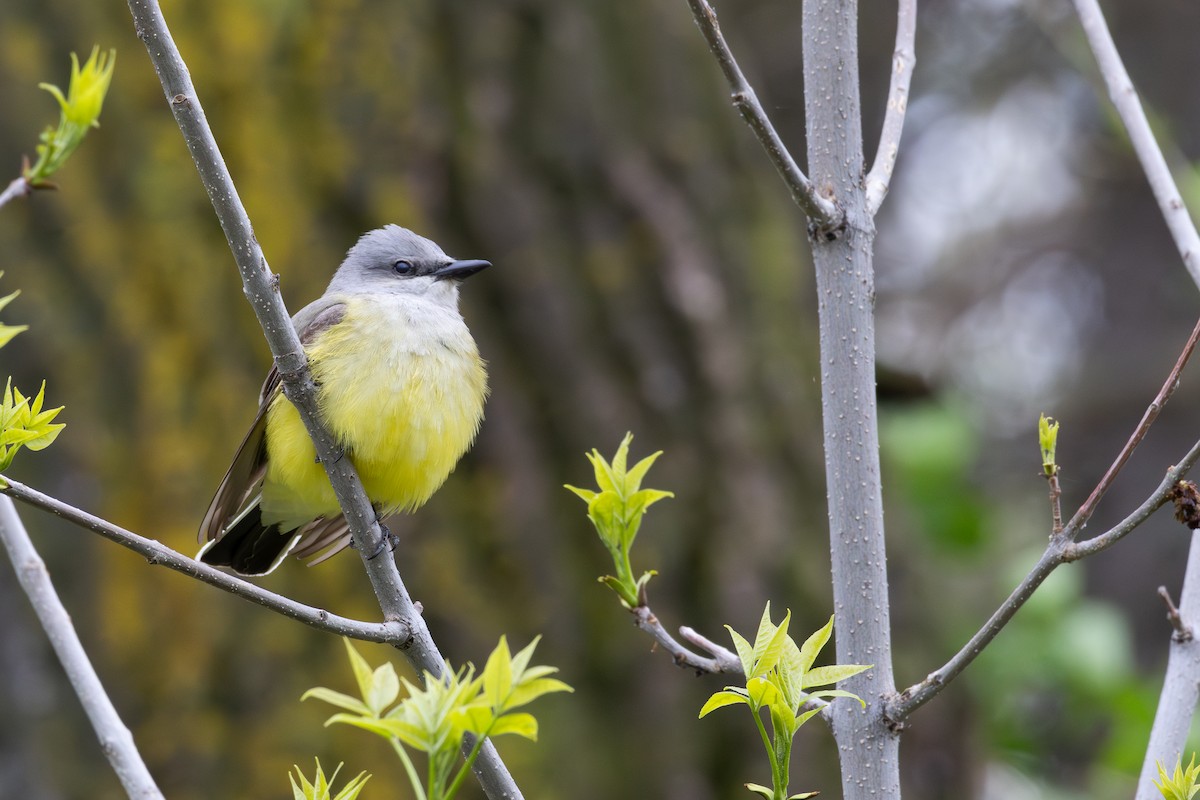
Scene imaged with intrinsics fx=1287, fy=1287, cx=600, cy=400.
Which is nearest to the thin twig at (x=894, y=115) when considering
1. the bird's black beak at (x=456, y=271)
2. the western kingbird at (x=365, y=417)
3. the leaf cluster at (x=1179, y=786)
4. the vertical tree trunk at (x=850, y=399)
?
the vertical tree trunk at (x=850, y=399)

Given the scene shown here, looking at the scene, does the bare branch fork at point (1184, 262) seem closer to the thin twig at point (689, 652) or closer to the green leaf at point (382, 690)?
the thin twig at point (689, 652)

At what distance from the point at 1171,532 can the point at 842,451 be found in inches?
349

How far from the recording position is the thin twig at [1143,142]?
286 centimetres

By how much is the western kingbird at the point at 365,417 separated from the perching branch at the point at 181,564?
3.52 feet

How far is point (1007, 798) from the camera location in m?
7.62

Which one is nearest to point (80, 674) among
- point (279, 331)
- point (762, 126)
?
point (279, 331)

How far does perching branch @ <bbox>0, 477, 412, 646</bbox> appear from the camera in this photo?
2041 mm

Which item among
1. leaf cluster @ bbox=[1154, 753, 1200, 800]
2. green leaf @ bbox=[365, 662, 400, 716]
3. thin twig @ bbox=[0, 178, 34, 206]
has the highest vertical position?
thin twig @ bbox=[0, 178, 34, 206]

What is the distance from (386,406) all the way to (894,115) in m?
1.56

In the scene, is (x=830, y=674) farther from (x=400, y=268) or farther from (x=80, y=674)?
(x=400, y=268)

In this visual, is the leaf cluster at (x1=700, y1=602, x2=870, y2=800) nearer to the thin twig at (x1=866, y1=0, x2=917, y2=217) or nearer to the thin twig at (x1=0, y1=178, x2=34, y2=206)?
the thin twig at (x1=866, y1=0, x2=917, y2=217)

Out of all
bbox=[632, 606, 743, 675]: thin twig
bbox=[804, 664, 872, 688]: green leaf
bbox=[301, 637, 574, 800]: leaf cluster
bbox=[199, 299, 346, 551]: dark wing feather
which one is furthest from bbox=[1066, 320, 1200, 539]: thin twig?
bbox=[199, 299, 346, 551]: dark wing feather

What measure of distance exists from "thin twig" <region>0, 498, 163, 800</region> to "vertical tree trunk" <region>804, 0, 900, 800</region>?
139cm

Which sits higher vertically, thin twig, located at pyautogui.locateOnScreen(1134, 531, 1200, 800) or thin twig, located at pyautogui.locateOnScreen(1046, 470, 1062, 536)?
thin twig, located at pyautogui.locateOnScreen(1046, 470, 1062, 536)
